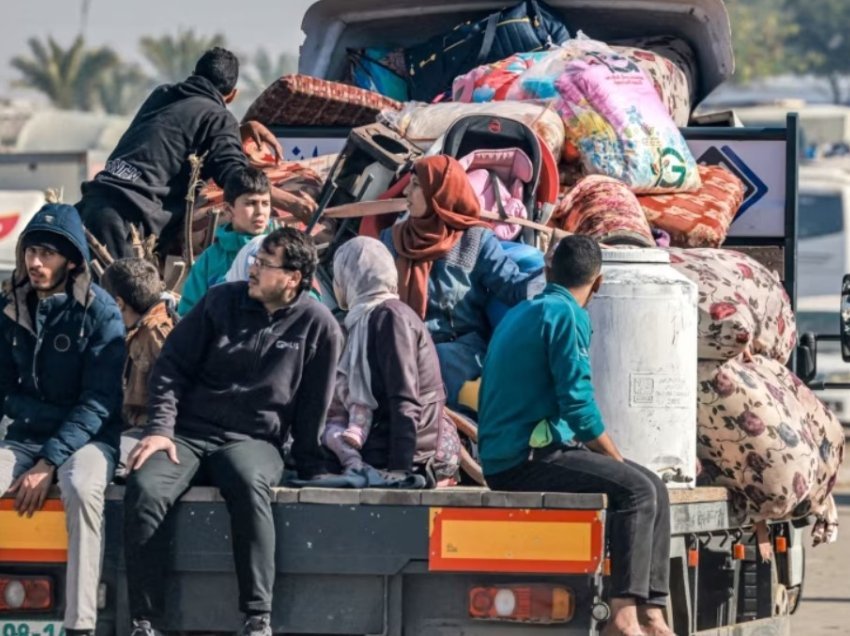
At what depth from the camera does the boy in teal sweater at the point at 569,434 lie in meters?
5.86

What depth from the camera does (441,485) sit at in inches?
253

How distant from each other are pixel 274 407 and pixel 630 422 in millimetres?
1120

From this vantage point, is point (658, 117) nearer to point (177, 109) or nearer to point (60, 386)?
point (177, 109)

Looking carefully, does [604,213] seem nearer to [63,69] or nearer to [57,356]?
[57,356]

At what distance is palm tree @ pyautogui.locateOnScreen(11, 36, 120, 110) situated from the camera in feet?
232

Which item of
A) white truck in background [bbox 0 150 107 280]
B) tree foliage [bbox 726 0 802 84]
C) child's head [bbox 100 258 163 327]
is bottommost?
child's head [bbox 100 258 163 327]

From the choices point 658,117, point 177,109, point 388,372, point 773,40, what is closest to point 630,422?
point 388,372

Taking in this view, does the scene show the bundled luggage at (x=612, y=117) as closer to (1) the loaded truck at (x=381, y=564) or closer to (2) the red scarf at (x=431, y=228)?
(2) the red scarf at (x=431, y=228)

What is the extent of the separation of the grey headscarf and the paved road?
394 cm

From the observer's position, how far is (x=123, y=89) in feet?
283

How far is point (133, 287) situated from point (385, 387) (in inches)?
37.9

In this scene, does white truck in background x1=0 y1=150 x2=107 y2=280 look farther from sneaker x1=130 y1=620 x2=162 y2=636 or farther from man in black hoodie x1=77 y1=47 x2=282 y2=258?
sneaker x1=130 y1=620 x2=162 y2=636

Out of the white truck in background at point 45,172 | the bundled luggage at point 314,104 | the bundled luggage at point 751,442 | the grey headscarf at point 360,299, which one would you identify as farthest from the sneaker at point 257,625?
the white truck in background at point 45,172

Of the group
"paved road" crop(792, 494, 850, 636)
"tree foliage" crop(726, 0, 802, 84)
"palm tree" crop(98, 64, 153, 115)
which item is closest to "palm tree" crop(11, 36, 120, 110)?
"palm tree" crop(98, 64, 153, 115)
